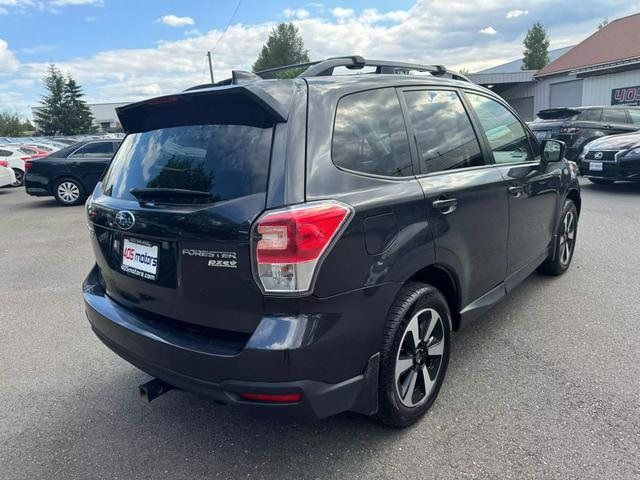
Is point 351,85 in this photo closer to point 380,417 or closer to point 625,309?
point 380,417

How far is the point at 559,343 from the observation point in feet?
11.3

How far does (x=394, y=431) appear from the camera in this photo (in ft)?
8.45

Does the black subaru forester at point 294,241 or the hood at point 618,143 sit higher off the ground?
the black subaru forester at point 294,241

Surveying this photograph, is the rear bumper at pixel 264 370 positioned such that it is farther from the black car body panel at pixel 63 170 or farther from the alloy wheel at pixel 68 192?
the alloy wheel at pixel 68 192

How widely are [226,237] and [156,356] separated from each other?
0.71 m

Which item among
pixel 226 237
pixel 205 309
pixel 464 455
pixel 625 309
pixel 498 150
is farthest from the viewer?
pixel 625 309

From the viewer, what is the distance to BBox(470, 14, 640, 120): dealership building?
891 inches

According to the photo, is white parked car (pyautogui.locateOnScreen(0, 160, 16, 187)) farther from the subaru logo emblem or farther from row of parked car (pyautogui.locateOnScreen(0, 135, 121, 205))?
the subaru logo emblem

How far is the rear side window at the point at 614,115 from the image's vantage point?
472 inches

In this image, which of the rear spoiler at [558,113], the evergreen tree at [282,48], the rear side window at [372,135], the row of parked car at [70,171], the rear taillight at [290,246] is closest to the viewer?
the rear taillight at [290,246]

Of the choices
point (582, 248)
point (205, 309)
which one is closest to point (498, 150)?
point (205, 309)

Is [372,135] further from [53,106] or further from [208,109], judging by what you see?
[53,106]

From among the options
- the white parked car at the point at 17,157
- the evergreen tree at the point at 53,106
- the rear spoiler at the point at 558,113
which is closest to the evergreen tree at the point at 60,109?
the evergreen tree at the point at 53,106

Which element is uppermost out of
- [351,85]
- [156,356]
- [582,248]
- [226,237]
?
[351,85]
